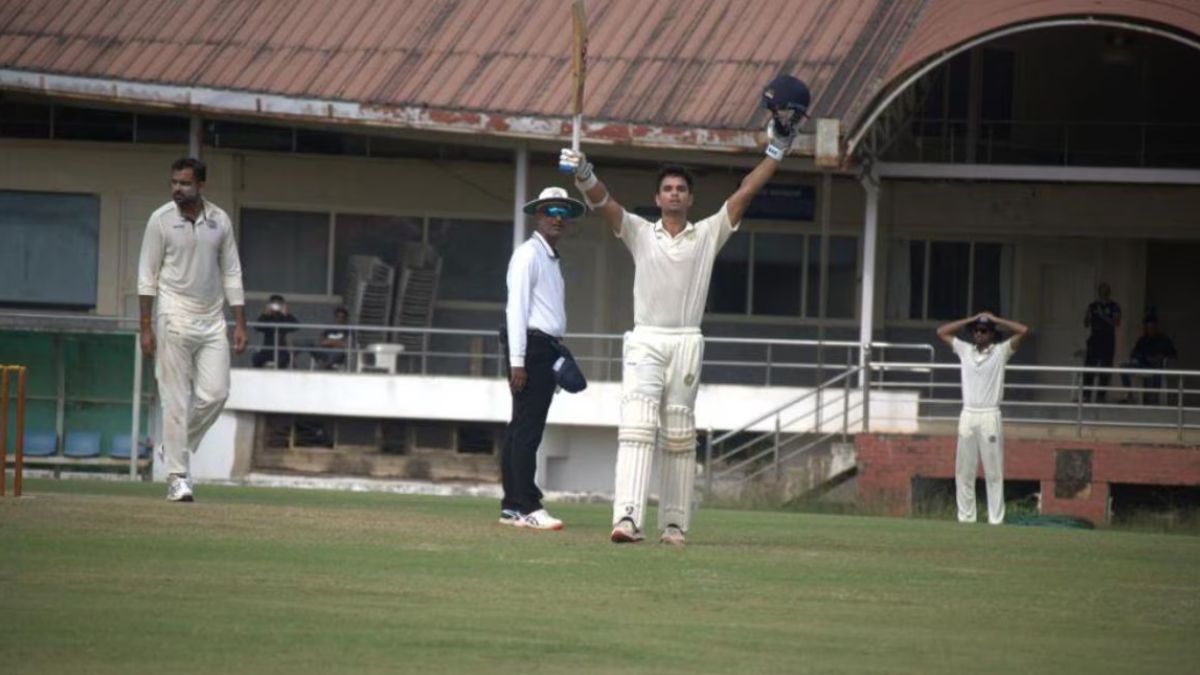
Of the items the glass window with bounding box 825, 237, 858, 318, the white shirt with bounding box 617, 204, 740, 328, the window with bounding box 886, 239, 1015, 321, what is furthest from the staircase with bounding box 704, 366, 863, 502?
the white shirt with bounding box 617, 204, 740, 328

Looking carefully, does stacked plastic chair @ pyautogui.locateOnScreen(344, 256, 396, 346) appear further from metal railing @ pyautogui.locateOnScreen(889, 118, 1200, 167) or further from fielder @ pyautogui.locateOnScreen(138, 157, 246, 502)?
fielder @ pyautogui.locateOnScreen(138, 157, 246, 502)

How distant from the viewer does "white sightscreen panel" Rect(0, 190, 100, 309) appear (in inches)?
1460

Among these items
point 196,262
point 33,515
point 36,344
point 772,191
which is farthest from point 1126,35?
point 33,515

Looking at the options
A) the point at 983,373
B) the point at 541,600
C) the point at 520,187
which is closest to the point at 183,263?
the point at 541,600

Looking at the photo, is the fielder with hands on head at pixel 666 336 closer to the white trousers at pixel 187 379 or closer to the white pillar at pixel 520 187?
the white trousers at pixel 187 379

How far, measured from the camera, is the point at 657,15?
33438 millimetres

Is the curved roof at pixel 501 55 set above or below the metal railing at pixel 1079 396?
above

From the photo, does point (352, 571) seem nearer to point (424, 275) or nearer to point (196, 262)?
point (196, 262)

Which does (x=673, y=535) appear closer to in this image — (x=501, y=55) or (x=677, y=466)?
(x=677, y=466)

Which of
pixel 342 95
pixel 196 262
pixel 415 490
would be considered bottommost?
pixel 415 490

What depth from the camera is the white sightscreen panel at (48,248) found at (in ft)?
122

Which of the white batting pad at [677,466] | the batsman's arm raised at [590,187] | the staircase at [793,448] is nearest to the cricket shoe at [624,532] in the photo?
the white batting pad at [677,466]

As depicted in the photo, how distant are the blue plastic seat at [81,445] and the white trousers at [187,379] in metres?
15.3

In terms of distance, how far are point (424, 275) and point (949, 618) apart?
26.6 meters
